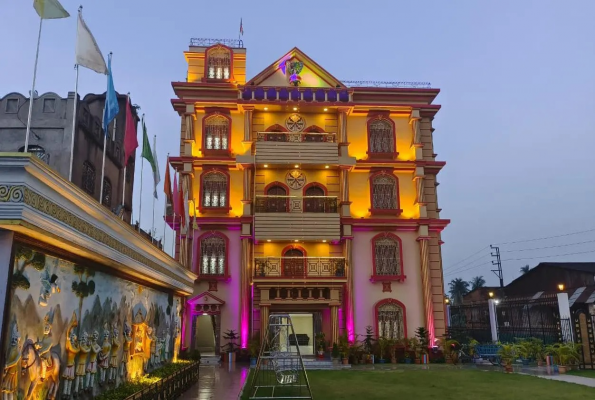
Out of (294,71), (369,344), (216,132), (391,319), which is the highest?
(294,71)

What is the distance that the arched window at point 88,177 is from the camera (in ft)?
68.7

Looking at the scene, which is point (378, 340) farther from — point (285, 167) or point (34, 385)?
point (34, 385)

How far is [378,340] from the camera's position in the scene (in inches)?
832

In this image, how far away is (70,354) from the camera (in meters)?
7.64

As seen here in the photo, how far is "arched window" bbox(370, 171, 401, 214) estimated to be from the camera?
933 inches

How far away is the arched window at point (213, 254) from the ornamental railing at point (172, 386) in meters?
7.29

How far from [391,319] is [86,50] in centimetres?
1801

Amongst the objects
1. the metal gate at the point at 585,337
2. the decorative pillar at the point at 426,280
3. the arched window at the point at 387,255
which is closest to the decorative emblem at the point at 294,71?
the arched window at the point at 387,255

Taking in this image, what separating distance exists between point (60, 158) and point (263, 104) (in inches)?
388

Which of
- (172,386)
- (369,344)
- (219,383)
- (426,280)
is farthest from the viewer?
(426,280)

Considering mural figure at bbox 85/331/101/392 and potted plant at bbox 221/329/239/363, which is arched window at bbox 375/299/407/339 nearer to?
potted plant at bbox 221/329/239/363

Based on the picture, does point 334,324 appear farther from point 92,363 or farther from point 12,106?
point 12,106

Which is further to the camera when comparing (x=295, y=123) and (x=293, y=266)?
(x=295, y=123)

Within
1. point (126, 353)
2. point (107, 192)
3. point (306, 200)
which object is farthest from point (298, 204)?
point (126, 353)
